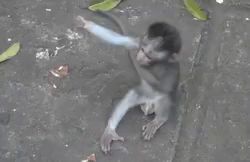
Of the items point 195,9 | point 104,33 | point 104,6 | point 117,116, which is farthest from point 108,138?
point 195,9

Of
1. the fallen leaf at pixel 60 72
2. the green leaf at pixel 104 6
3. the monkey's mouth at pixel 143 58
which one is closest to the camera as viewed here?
the monkey's mouth at pixel 143 58

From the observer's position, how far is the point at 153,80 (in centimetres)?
384

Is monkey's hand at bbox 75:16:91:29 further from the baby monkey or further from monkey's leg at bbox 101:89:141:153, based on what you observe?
monkey's leg at bbox 101:89:141:153

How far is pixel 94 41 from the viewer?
4.41 meters

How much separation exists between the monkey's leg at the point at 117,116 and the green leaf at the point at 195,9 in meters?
0.93

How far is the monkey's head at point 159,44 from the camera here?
3.65 metres

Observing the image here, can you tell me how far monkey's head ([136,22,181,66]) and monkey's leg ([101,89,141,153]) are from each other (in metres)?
0.24

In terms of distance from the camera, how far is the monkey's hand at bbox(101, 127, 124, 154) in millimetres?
3797

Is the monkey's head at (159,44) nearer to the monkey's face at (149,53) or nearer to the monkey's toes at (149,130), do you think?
the monkey's face at (149,53)

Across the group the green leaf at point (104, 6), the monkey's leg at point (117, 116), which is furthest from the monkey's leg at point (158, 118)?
the green leaf at point (104, 6)

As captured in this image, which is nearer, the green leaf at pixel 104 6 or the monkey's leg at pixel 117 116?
the monkey's leg at pixel 117 116

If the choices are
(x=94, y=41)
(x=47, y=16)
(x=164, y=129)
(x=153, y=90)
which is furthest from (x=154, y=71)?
(x=47, y=16)

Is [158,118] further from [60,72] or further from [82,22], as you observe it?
[82,22]

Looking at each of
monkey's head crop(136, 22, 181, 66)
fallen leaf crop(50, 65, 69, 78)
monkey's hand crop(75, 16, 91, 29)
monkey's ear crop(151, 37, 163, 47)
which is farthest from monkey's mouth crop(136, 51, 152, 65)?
monkey's hand crop(75, 16, 91, 29)
